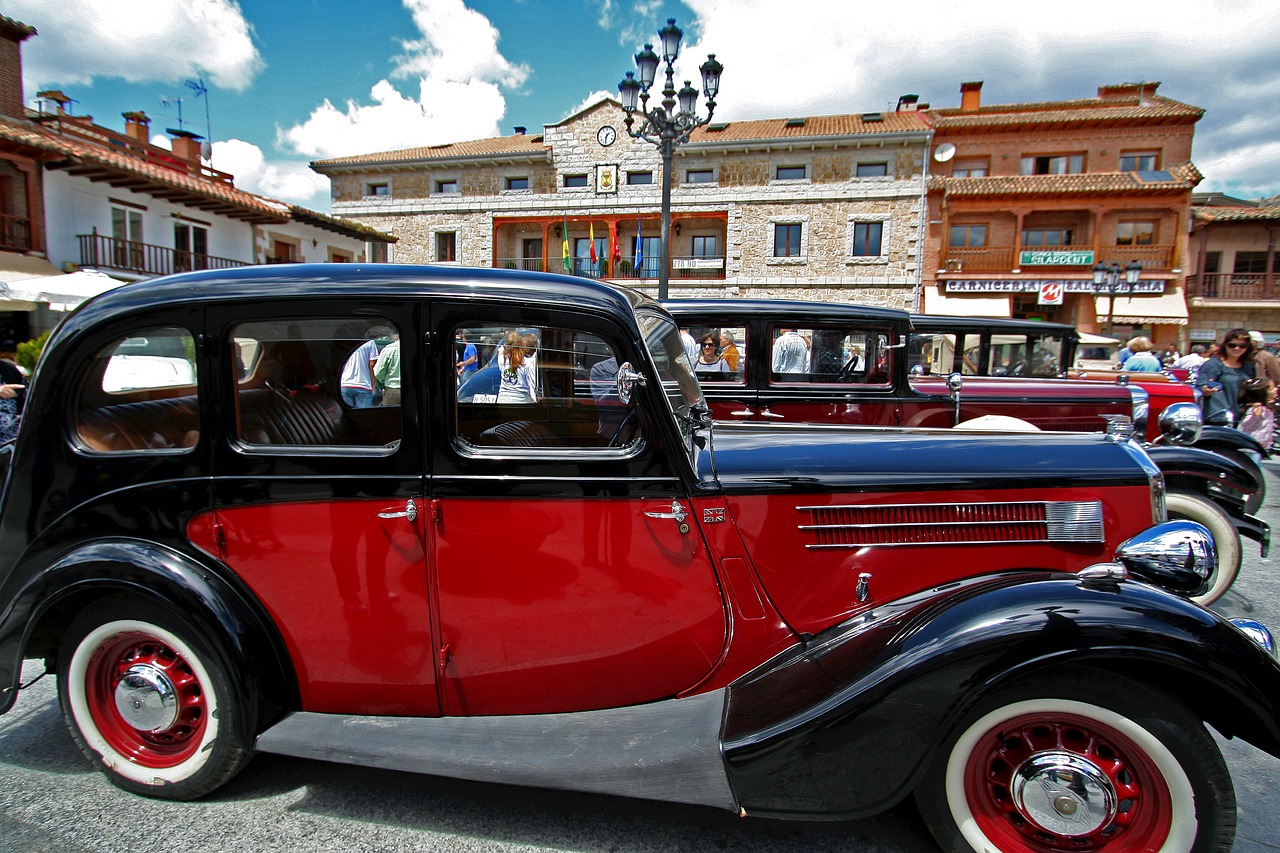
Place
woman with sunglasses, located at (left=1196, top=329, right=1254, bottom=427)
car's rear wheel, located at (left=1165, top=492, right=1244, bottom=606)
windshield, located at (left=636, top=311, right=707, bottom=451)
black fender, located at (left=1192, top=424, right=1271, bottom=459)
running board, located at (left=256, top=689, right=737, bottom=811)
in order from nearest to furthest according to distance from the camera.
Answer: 1. running board, located at (left=256, top=689, right=737, bottom=811)
2. windshield, located at (left=636, top=311, right=707, bottom=451)
3. car's rear wheel, located at (left=1165, top=492, right=1244, bottom=606)
4. black fender, located at (left=1192, top=424, right=1271, bottom=459)
5. woman with sunglasses, located at (left=1196, top=329, right=1254, bottom=427)

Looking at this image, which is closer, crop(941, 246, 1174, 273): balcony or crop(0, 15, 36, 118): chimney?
→ crop(0, 15, 36, 118): chimney

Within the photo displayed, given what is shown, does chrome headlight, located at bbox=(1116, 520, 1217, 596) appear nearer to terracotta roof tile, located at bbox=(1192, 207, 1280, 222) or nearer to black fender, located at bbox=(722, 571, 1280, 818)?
black fender, located at bbox=(722, 571, 1280, 818)

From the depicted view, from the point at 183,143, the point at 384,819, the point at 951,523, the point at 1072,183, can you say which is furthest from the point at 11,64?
the point at 1072,183

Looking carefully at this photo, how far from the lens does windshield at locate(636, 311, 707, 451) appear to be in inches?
89.6

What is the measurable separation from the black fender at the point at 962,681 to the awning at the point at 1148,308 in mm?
27495

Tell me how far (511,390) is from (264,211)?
66.7 ft

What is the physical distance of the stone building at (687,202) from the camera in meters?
25.9

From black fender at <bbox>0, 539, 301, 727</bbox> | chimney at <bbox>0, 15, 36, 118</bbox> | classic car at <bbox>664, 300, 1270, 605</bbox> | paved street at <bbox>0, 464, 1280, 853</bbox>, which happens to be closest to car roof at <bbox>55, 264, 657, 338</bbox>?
black fender at <bbox>0, 539, 301, 727</bbox>

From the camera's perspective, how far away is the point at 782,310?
5.49 metres

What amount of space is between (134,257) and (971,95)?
3205cm

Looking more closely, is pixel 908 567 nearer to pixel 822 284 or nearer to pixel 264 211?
pixel 264 211

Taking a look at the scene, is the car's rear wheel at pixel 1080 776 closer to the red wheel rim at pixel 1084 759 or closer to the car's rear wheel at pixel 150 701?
the red wheel rim at pixel 1084 759

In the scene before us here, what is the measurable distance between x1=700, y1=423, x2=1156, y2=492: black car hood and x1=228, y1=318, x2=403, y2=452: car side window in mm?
1130

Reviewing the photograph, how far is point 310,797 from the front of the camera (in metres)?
2.29
